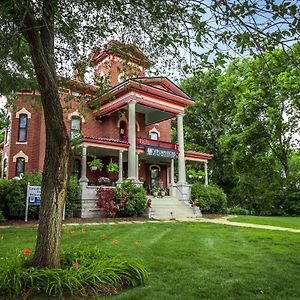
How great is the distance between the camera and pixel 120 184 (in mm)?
18953

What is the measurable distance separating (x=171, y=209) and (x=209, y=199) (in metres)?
3.14

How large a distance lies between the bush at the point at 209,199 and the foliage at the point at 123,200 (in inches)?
182

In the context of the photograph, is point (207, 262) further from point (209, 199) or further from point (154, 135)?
point (154, 135)

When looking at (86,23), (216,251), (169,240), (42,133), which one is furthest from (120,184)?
(86,23)

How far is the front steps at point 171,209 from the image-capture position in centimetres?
1811

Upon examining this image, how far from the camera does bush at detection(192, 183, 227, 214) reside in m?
20.7

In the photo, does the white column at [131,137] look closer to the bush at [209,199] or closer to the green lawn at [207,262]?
the bush at [209,199]

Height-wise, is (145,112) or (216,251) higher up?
(145,112)

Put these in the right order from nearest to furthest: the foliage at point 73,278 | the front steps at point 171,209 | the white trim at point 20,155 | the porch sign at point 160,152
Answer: the foliage at point 73,278, the front steps at point 171,209, the white trim at point 20,155, the porch sign at point 160,152

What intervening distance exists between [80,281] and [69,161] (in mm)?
1672

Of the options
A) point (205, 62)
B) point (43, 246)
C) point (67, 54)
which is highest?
point (67, 54)

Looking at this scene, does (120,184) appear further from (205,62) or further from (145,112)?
(205,62)

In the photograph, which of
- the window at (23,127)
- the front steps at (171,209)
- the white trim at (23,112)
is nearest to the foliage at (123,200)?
the front steps at (171,209)

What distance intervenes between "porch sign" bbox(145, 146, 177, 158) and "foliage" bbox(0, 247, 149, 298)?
17.3 m
